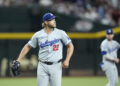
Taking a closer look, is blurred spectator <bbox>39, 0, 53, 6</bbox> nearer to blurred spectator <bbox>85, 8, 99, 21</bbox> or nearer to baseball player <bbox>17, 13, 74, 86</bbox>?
blurred spectator <bbox>85, 8, 99, 21</bbox>

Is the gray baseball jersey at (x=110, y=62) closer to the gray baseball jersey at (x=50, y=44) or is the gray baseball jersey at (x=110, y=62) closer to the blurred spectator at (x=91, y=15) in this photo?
the gray baseball jersey at (x=50, y=44)

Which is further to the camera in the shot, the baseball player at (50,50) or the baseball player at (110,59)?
the baseball player at (110,59)

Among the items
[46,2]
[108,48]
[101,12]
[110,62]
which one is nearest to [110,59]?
[110,62]

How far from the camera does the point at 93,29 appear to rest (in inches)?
750

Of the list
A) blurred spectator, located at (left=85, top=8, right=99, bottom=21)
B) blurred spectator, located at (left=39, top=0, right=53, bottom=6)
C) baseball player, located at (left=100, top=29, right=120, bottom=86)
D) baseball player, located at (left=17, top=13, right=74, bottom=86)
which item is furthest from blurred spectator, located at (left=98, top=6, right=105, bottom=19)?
baseball player, located at (left=17, top=13, right=74, bottom=86)

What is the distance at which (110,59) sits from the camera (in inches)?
393

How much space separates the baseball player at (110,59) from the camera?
9945 mm

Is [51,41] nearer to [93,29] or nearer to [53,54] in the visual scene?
[53,54]

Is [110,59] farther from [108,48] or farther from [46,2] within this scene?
[46,2]

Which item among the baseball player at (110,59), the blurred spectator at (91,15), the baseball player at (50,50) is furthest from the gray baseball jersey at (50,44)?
the blurred spectator at (91,15)

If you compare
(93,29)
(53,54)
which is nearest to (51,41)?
(53,54)

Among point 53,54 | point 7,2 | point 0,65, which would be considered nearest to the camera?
point 53,54

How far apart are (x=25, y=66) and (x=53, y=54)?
9622 mm

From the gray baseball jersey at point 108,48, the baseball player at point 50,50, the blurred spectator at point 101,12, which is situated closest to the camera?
the baseball player at point 50,50
